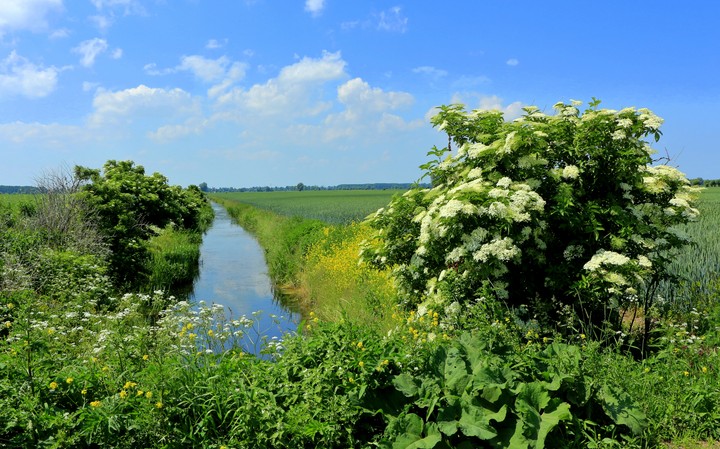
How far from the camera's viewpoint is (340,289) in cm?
1132

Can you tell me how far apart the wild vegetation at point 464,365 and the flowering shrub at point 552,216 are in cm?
3

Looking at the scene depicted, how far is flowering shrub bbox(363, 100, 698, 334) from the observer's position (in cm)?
577

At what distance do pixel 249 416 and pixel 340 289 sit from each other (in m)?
7.70

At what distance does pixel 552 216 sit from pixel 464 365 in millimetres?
3200

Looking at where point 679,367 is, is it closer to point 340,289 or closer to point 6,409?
point 6,409

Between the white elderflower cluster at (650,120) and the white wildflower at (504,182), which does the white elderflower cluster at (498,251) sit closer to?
the white wildflower at (504,182)

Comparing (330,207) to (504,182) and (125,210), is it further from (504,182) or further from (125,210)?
(504,182)

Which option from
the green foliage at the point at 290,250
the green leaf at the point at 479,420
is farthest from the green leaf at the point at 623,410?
the green foliage at the point at 290,250

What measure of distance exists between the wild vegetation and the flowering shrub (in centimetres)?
3

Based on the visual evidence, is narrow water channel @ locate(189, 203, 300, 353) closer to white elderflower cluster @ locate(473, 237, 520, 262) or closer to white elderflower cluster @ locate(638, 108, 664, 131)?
white elderflower cluster @ locate(473, 237, 520, 262)

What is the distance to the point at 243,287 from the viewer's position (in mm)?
16203

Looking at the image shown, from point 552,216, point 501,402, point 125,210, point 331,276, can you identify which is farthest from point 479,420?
point 125,210

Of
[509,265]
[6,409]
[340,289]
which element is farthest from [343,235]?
[6,409]

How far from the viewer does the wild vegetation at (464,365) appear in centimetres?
363
